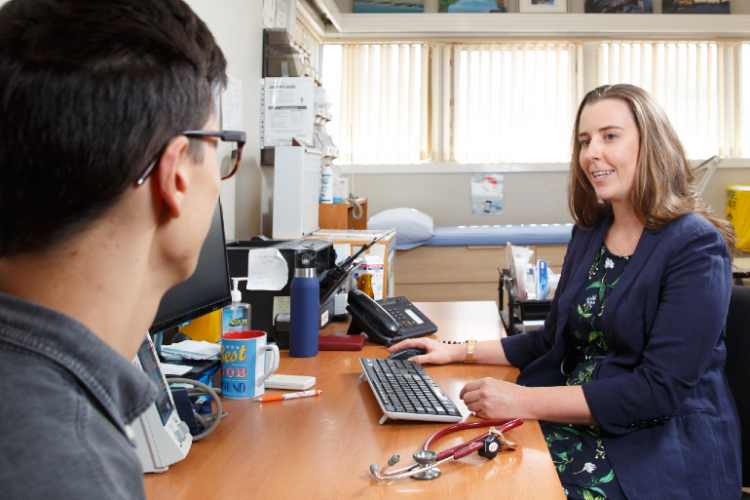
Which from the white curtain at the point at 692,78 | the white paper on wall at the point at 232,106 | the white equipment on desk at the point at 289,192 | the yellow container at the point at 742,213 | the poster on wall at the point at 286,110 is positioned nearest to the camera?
the white paper on wall at the point at 232,106

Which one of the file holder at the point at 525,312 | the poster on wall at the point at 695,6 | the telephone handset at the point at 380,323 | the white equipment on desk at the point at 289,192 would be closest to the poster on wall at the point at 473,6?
the poster on wall at the point at 695,6

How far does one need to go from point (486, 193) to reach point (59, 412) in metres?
4.92

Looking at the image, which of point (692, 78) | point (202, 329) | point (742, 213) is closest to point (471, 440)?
point (202, 329)

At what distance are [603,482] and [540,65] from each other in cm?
469

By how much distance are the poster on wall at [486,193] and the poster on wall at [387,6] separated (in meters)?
1.55

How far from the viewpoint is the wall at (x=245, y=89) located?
2355 mm

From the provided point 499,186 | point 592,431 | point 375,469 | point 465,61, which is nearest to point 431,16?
point 465,61

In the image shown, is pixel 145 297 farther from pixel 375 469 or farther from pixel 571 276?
pixel 571 276

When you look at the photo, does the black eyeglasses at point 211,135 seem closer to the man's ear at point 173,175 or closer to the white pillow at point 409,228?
the man's ear at point 173,175

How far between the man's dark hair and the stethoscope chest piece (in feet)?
1.83

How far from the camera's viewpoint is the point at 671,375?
42.7 inches

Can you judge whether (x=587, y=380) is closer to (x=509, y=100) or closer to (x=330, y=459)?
(x=330, y=459)

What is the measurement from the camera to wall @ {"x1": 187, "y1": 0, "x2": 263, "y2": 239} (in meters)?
2.36

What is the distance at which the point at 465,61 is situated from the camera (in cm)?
518
